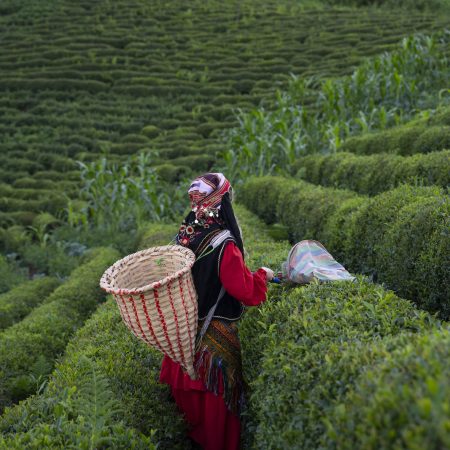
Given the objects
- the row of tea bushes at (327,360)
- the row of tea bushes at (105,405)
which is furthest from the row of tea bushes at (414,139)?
the row of tea bushes at (105,405)

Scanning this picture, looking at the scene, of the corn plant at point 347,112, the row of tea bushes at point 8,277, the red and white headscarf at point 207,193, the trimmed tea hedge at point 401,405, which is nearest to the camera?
the trimmed tea hedge at point 401,405

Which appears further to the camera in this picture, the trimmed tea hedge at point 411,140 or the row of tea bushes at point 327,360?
the trimmed tea hedge at point 411,140

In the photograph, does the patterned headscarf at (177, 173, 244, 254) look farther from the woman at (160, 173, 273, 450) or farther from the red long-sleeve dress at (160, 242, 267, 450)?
the red long-sleeve dress at (160, 242, 267, 450)

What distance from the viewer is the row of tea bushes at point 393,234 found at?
110 inches

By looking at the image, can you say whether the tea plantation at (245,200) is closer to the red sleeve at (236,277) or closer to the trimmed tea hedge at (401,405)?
the trimmed tea hedge at (401,405)

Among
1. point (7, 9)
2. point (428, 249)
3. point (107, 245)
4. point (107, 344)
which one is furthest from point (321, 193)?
point (7, 9)

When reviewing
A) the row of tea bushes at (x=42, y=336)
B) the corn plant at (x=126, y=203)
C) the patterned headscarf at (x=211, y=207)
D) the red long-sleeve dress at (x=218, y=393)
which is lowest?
the corn plant at (x=126, y=203)

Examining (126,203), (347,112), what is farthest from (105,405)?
(347,112)

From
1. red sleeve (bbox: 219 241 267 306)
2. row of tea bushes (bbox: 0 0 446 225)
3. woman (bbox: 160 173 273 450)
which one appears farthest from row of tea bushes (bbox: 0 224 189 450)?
row of tea bushes (bbox: 0 0 446 225)

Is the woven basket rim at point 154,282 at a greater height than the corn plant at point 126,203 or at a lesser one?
greater

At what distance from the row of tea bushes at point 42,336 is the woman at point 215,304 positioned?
1.03 meters

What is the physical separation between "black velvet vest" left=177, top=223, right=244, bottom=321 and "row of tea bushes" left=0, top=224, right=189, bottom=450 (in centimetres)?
56

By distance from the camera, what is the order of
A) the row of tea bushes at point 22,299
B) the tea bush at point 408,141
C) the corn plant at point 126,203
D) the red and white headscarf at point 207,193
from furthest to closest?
1. the corn plant at point 126,203
2. the row of tea bushes at point 22,299
3. the tea bush at point 408,141
4. the red and white headscarf at point 207,193

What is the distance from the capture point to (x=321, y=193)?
205 inches
